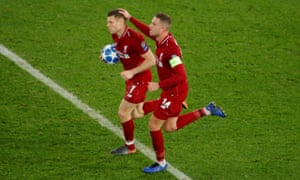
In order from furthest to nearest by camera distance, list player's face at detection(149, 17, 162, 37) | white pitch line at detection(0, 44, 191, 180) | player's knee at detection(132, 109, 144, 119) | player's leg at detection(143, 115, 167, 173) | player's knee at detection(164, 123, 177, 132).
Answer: player's knee at detection(132, 109, 144, 119) → white pitch line at detection(0, 44, 191, 180) → player's knee at detection(164, 123, 177, 132) → player's leg at detection(143, 115, 167, 173) → player's face at detection(149, 17, 162, 37)

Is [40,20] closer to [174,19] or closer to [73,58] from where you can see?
[73,58]

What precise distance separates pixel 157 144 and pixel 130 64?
104 centimetres

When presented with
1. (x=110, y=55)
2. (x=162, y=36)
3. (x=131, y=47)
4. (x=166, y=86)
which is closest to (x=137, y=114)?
(x=110, y=55)

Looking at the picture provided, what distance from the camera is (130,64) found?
26.0 ft

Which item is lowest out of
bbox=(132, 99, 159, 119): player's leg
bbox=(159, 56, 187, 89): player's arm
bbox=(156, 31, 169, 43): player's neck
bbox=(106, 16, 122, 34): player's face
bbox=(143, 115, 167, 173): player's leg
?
bbox=(143, 115, 167, 173): player's leg

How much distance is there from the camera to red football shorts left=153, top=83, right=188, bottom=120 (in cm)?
756

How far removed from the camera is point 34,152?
8.16 meters

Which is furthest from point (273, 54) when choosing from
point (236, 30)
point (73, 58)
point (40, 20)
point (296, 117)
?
point (40, 20)

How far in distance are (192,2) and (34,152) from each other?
546 centimetres

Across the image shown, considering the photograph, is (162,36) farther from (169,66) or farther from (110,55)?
(110,55)

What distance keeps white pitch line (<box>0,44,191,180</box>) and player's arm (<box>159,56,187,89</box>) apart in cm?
125

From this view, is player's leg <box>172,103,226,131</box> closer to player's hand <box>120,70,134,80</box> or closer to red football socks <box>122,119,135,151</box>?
red football socks <box>122,119,135,151</box>

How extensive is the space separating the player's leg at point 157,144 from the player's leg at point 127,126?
420mm

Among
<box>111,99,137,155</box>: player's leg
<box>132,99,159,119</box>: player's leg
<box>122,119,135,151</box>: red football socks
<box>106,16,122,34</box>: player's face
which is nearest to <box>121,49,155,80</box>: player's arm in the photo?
<box>106,16,122,34</box>: player's face
